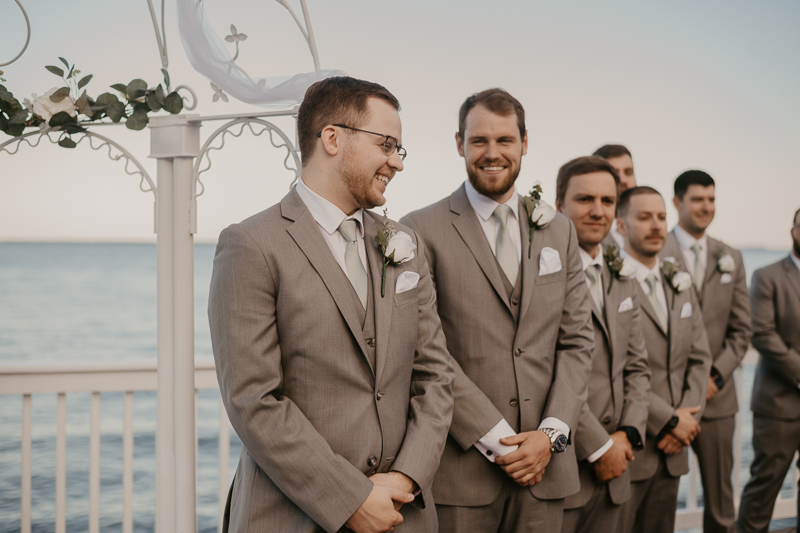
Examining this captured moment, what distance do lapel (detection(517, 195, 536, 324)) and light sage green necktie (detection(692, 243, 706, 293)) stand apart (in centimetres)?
159

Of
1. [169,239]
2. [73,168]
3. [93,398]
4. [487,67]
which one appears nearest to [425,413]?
[169,239]

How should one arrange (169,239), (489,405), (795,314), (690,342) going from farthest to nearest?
(795,314) → (690,342) → (169,239) → (489,405)

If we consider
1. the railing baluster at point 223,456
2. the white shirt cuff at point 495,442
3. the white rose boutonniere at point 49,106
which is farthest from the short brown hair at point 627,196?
the white rose boutonniere at point 49,106

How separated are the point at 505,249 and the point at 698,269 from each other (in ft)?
5.61

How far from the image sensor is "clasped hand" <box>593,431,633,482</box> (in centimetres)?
249

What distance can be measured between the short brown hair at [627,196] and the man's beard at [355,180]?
174 cm

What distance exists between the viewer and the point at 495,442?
2146 millimetres

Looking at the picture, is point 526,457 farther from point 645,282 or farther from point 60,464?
point 60,464

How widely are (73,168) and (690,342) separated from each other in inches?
787

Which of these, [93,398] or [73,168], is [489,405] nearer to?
[93,398]

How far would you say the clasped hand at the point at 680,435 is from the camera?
284 cm

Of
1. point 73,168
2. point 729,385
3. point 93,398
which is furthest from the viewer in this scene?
point 73,168

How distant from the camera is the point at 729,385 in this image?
3490mm

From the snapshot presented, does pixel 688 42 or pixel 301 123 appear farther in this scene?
pixel 688 42
